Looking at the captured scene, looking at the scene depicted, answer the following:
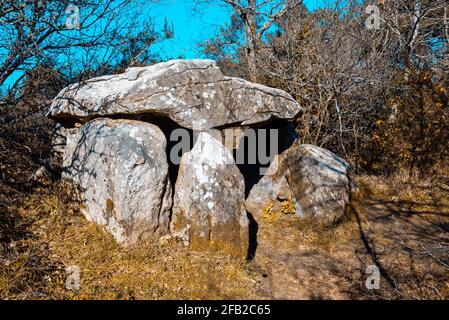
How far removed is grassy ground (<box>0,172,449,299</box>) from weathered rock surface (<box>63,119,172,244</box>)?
252mm

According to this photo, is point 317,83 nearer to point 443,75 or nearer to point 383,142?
point 383,142

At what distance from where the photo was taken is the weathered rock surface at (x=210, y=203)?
14.4 ft

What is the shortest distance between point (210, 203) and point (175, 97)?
1.64 metres

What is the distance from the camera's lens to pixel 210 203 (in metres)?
4.51

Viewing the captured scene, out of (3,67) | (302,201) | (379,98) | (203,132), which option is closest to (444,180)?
(379,98)

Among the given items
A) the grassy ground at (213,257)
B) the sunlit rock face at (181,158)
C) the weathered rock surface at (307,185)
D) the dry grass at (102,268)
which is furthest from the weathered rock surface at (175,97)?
the dry grass at (102,268)

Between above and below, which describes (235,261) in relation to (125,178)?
below

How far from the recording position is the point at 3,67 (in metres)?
5.34

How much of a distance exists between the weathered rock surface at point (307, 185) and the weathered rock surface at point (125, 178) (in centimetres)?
204
